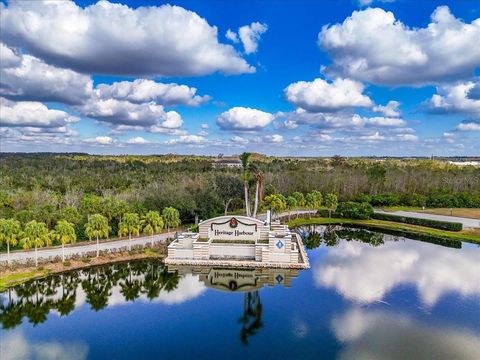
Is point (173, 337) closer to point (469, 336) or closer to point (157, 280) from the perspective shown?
point (157, 280)

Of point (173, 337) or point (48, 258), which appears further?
point (48, 258)

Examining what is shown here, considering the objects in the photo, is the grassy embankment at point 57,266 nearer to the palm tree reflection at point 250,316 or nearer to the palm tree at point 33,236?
the palm tree at point 33,236

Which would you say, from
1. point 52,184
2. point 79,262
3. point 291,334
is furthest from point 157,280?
point 52,184

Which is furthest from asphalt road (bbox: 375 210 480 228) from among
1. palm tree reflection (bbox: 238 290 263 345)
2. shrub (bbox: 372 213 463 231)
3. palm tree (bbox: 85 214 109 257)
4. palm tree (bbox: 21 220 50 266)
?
palm tree (bbox: 21 220 50 266)

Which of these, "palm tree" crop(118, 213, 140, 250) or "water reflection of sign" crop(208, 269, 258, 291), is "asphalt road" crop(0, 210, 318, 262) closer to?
"palm tree" crop(118, 213, 140, 250)

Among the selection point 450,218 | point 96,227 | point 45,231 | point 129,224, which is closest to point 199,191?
point 129,224
